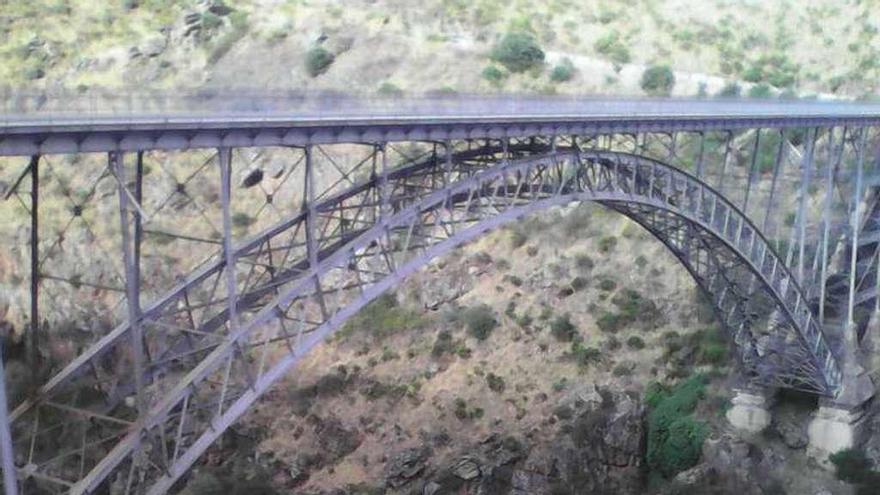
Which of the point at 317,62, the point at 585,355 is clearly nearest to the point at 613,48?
the point at 317,62

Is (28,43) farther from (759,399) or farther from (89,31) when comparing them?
(759,399)

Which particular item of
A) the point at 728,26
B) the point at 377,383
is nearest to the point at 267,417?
the point at 377,383

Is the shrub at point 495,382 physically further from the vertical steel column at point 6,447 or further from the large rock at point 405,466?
the vertical steel column at point 6,447

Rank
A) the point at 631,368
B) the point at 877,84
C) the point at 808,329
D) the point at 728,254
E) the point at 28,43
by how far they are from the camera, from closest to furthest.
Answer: the point at 728,254
the point at 808,329
the point at 631,368
the point at 877,84
the point at 28,43

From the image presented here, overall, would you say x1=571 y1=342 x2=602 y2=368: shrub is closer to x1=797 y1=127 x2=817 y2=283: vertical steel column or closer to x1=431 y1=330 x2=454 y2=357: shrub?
x1=431 y1=330 x2=454 y2=357: shrub

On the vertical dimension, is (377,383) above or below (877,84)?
below

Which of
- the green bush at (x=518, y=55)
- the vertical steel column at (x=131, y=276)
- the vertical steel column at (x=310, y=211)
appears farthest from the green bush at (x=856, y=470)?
the green bush at (x=518, y=55)

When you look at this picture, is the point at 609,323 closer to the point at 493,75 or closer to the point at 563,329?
the point at 563,329
